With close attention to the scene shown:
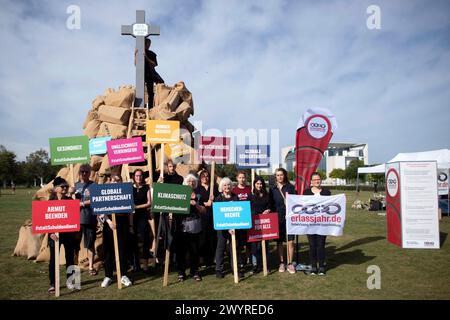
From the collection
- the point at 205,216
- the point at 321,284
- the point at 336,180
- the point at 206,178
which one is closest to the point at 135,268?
the point at 205,216

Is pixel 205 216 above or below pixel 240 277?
above

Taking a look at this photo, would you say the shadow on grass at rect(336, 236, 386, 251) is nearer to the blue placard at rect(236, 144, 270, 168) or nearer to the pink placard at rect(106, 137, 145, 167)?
the blue placard at rect(236, 144, 270, 168)

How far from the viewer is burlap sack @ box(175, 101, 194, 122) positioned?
9898 millimetres

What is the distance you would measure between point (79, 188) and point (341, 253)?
672cm

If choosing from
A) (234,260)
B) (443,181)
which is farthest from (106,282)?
(443,181)

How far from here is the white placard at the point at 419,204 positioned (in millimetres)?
8859

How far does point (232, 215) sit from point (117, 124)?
5.11m

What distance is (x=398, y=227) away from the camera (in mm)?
9242

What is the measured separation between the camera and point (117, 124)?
9367 millimetres

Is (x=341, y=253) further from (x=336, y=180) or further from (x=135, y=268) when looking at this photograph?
(x=336, y=180)

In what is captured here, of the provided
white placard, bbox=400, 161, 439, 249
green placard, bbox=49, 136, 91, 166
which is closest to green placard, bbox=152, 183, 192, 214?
green placard, bbox=49, 136, 91, 166

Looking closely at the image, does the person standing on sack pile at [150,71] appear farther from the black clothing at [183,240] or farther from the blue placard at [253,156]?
the black clothing at [183,240]

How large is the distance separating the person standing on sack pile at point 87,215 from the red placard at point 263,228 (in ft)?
11.0
